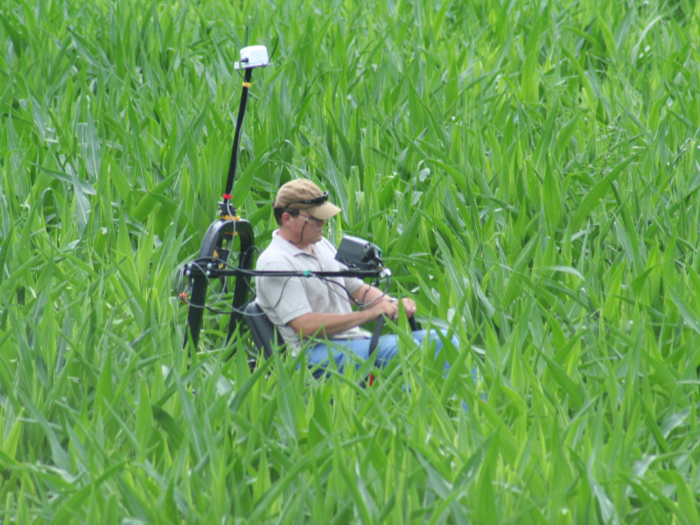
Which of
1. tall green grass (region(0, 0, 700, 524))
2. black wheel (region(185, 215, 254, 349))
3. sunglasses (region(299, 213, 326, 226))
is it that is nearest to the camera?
tall green grass (region(0, 0, 700, 524))

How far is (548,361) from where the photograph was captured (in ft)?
→ 6.09

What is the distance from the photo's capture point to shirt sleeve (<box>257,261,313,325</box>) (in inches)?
88.3

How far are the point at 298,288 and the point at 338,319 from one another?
0.14 m

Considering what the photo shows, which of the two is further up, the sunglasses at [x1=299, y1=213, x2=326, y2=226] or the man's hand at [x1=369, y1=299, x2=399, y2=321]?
the sunglasses at [x1=299, y1=213, x2=326, y2=226]

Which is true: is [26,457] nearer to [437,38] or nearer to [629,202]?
[629,202]

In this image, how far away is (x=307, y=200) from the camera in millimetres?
2273

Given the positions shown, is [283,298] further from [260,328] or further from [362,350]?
[362,350]

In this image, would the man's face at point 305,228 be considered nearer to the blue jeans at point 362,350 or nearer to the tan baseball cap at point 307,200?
the tan baseball cap at point 307,200

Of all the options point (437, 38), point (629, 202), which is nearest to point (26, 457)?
point (629, 202)

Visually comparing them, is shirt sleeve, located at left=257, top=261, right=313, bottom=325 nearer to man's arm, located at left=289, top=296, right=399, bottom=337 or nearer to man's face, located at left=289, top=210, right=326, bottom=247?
man's arm, located at left=289, top=296, right=399, bottom=337

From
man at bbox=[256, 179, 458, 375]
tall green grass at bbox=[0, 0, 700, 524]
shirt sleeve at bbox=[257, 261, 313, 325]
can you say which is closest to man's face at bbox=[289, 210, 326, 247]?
man at bbox=[256, 179, 458, 375]

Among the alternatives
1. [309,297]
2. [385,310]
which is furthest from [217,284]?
[385,310]

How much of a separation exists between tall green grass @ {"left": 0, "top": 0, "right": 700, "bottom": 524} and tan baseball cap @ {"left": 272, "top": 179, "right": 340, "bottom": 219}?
39 cm

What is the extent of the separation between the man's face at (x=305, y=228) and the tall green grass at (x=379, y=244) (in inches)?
14.4
